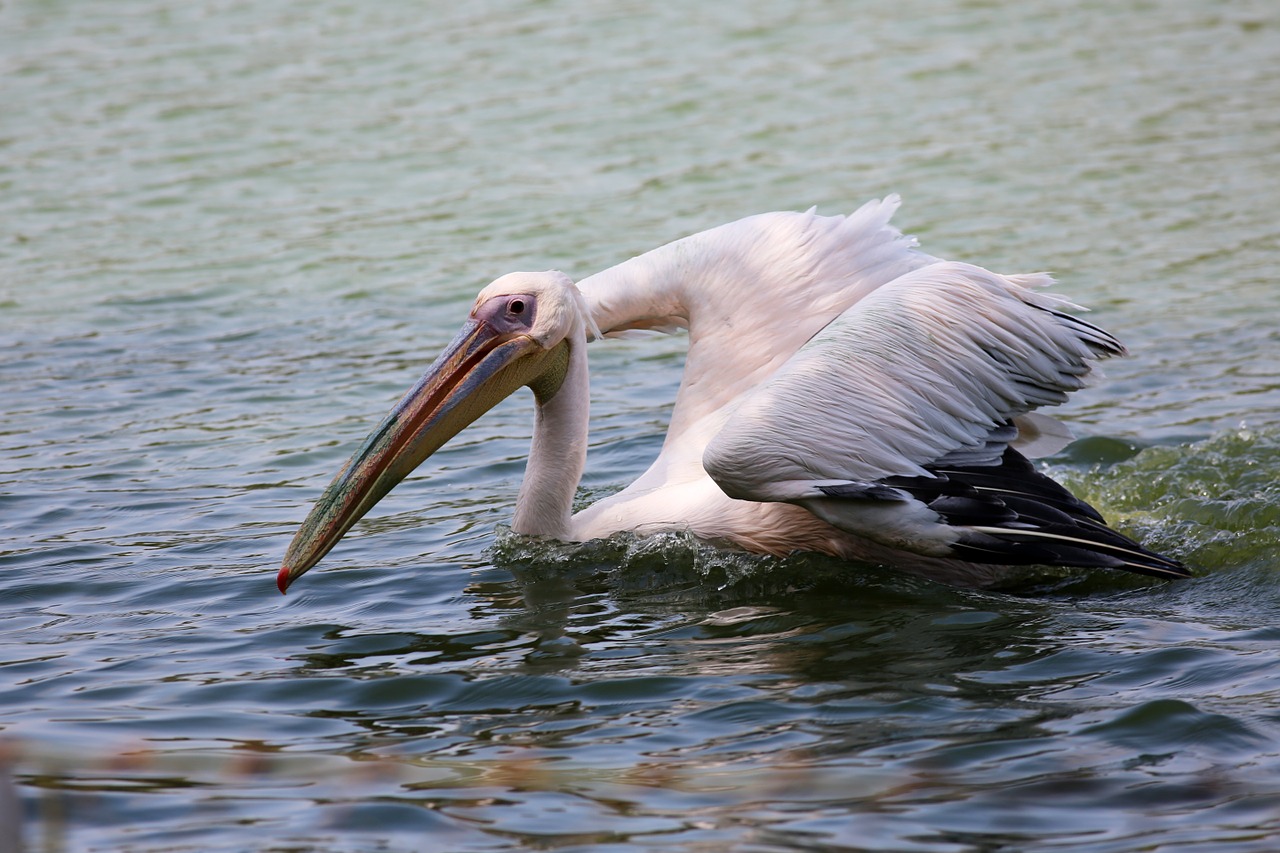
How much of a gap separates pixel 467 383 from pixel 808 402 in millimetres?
1114

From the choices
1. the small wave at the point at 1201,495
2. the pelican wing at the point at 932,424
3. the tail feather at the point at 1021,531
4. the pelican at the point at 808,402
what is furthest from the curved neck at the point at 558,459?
the small wave at the point at 1201,495

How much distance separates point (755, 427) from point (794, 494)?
8.5 inches

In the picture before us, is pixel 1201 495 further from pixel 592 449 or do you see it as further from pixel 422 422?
pixel 422 422

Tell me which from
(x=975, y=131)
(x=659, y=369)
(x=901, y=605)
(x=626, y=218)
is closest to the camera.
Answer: (x=901, y=605)

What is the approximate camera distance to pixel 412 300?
900 centimetres

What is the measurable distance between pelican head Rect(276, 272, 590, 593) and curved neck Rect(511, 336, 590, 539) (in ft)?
0.14

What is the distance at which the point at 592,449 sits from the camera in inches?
269

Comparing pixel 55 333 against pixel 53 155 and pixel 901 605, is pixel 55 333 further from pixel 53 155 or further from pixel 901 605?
pixel 901 605

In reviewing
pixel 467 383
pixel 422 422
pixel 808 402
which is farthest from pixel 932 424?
pixel 422 422

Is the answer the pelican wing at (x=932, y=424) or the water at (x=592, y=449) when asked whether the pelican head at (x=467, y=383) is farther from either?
the pelican wing at (x=932, y=424)

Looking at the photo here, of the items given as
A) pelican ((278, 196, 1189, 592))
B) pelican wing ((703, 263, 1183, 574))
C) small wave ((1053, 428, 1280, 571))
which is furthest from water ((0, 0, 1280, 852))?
pelican wing ((703, 263, 1183, 574))

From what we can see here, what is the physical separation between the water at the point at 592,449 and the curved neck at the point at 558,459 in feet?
0.30

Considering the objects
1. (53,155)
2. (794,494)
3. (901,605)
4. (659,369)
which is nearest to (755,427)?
(794,494)

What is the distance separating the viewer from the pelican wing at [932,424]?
14.6 feet
